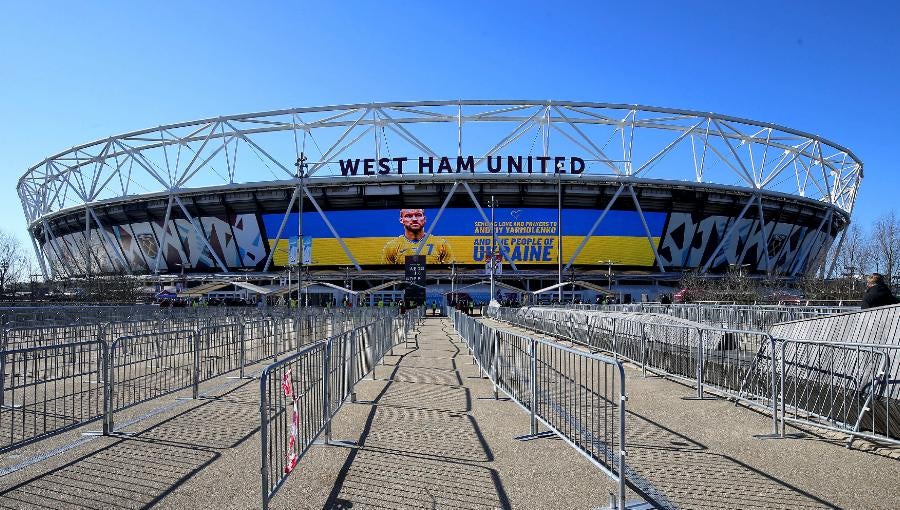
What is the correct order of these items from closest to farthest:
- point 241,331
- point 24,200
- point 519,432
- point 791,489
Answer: point 791,489 → point 519,432 → point 241,331 → point 24,200

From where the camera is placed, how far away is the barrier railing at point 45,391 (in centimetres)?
672

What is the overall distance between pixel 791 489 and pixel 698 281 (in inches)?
2432

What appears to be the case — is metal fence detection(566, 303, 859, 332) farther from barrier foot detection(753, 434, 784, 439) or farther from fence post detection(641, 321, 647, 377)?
barrier foot detection(753, 434, 784, 439)

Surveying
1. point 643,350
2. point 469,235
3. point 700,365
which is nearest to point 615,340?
point 643,350

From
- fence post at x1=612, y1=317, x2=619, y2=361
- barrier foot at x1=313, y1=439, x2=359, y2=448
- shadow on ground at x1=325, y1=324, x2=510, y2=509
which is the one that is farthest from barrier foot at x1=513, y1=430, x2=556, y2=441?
fence post at x1=612, y1=317, x2=619, y2=361

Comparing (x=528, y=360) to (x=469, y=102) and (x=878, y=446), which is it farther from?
(x=469, y=102)

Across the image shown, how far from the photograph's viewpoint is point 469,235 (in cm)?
6919

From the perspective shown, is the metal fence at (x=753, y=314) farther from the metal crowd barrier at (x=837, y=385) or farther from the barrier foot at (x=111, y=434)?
the barrier foot at (x=111, y=434)

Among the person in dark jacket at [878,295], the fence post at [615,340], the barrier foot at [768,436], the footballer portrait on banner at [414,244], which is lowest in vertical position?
the barrier foot at [768,436]

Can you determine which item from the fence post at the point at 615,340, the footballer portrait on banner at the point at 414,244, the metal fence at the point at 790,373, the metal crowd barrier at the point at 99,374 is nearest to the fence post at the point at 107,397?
the metal crowd barrier at the point at 99,374

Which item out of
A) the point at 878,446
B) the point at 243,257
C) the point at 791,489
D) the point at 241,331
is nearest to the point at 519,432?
the point at 791,489

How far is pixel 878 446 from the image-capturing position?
24.0 ft

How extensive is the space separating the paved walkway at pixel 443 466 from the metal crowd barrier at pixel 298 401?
295 millimetres

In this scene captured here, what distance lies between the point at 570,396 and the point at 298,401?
3070mm
